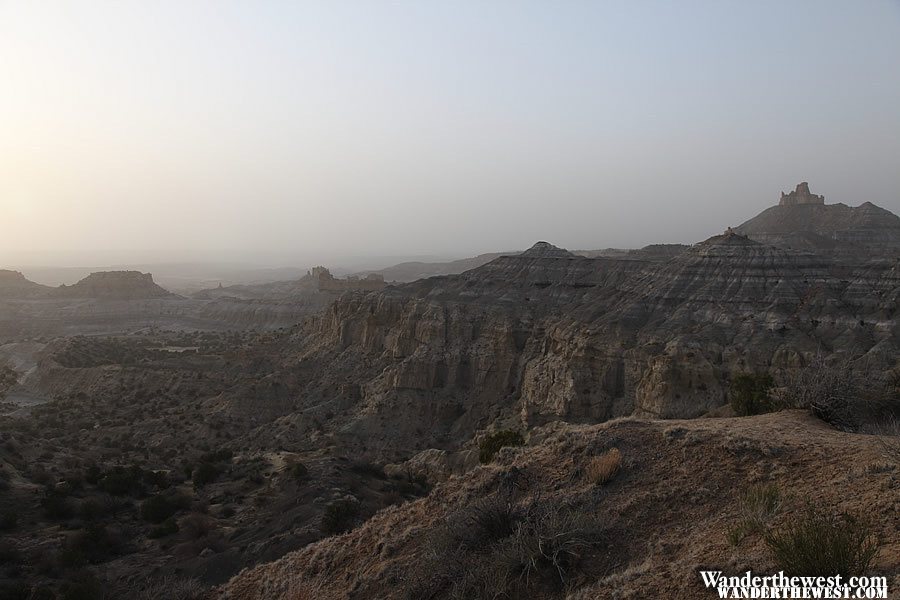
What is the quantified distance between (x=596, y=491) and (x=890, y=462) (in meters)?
3.97

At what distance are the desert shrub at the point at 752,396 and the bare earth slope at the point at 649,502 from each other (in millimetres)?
3475

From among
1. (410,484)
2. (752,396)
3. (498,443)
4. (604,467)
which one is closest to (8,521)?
(410,484)

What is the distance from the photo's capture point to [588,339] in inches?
1140

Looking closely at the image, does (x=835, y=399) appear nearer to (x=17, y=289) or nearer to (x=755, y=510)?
(x=755, y=510)

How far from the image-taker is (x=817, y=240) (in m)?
62.5

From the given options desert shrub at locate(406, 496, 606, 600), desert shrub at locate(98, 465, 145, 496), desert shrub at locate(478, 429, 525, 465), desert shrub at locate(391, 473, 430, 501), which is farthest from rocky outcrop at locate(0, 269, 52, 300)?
desert shrub at locate(406, 496, 606, 600)

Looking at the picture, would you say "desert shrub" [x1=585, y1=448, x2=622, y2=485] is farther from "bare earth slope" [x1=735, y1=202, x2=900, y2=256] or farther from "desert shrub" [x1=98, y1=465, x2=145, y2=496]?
"bare earth slope" [x1=735, y1=202, x2=900, y2=256]

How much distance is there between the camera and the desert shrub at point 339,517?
13.6 metres

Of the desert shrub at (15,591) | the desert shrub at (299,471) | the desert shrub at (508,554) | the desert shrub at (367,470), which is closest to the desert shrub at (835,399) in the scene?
the desert shrub at (508,554)

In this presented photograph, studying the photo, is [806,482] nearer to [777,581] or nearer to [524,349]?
[777,581]

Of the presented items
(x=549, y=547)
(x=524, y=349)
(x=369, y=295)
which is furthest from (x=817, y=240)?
(x=549, y=547)

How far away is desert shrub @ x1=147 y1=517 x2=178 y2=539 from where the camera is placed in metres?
14.2

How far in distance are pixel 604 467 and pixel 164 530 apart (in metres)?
12.0

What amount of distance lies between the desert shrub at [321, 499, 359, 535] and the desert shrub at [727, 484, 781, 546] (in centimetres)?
947
